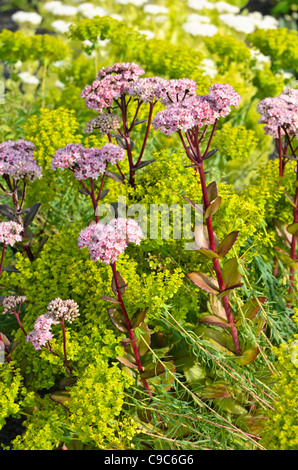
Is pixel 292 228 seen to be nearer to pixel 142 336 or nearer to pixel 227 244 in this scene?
pixel 227 244

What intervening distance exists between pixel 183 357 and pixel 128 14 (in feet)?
15.7

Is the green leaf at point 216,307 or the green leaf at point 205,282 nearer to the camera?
the green leaf at point 205,282

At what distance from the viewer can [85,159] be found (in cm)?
158

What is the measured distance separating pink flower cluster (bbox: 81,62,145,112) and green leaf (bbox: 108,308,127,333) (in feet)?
2.18

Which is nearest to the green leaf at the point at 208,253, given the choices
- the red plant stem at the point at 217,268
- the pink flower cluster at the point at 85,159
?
the red plant stem at the point at 217,268

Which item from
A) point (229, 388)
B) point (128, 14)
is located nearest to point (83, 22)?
point (229, 388)

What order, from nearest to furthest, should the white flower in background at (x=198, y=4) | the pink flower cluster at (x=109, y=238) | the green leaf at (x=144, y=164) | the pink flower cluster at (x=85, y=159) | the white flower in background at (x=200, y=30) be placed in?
the pink flower cluster at (x=109, y=238) < the pink flower cluster at (x=85, y=159) < the green leaf at (x=144, y=164) < the white flower in background at (x=200, y=30) < the white flower in background at (x=198, y=4)

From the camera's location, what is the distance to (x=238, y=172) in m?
3.06

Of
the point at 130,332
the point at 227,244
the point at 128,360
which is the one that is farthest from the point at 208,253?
the point at 128,360

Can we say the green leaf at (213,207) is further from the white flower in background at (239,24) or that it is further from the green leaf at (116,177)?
the white flower in background at (239,24)

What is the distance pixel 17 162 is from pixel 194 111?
2.08 ft

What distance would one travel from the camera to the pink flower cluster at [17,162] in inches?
65.1

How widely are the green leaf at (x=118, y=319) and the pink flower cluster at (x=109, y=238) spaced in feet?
0.74

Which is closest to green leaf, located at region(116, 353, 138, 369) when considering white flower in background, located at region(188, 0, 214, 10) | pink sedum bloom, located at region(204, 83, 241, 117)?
pink sedum bloom, located at region(204, 83, 241, 117)
